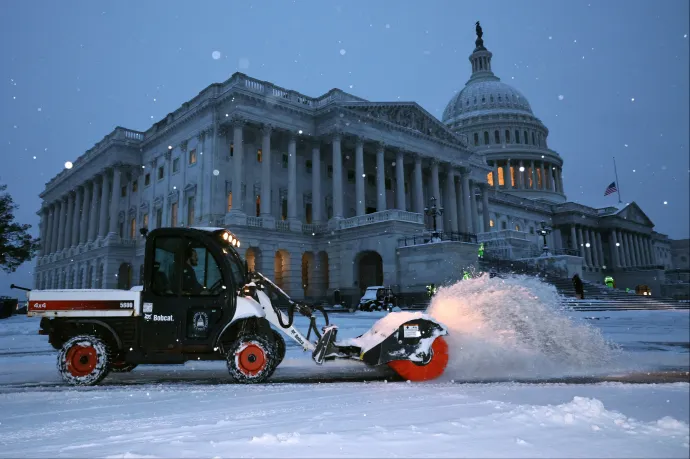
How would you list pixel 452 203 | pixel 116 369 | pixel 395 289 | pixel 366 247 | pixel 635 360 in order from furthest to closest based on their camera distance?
pixel 452 203
pixel 366 247
pixel 395 289
pixel 116 369
pixel 635 360

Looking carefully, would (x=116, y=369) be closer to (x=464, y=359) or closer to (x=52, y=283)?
(x=464, y=359)

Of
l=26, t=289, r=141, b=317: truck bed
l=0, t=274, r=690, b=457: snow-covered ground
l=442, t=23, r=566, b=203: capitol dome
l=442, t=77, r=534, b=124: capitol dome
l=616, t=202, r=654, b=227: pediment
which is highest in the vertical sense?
l=442, t=77, r=534, b=124: capitol dome

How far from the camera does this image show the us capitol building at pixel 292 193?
3416cm

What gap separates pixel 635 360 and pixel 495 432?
596 centimetres

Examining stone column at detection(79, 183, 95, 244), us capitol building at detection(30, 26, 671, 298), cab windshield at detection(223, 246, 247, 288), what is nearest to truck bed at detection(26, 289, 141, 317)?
cab windshield at detection(223, 246, 247, 288)

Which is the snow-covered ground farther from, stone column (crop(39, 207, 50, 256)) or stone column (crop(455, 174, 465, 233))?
stone column (crop(39, 207, 50, 256))

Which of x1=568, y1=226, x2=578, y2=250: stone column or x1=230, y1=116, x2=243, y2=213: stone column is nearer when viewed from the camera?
x1=230, y1=116, x2=243, y2=213: stone column

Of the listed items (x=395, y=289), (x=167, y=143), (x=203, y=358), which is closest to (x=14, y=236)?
(x=167, y=143)

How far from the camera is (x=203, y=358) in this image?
7.61m

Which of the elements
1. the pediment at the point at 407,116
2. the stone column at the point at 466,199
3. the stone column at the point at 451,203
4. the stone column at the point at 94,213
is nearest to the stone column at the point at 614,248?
the stone column at the point at 466,199

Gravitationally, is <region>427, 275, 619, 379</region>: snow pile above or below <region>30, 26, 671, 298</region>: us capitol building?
below

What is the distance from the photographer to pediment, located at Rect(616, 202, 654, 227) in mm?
85750

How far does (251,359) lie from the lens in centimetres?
754

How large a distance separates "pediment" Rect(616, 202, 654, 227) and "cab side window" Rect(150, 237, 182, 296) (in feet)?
299
